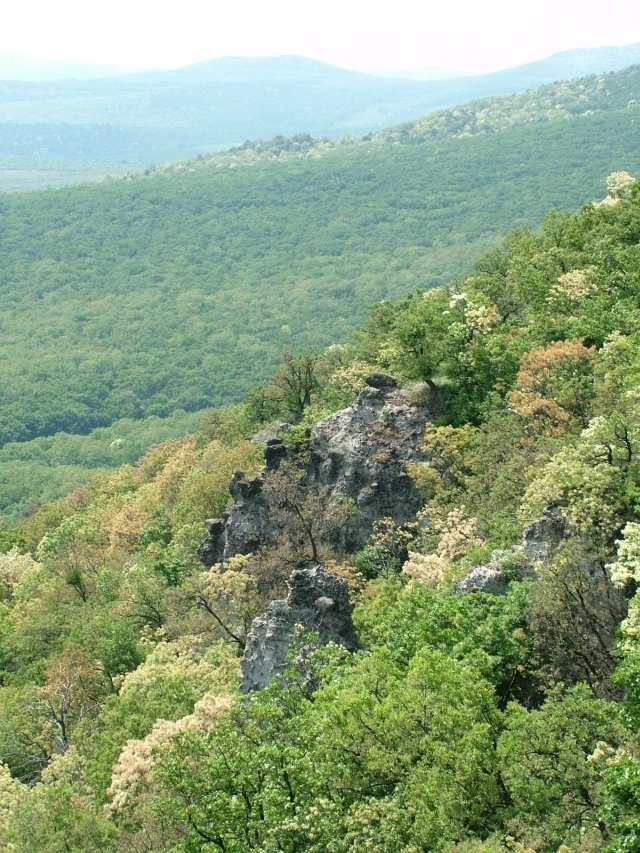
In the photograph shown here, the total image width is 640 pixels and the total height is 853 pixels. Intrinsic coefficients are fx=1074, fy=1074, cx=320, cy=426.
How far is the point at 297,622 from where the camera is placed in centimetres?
4088

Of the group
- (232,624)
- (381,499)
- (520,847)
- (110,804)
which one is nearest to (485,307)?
(381,499)

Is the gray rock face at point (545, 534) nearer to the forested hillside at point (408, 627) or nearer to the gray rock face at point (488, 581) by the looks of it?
the forested hillside at point (408, 627)

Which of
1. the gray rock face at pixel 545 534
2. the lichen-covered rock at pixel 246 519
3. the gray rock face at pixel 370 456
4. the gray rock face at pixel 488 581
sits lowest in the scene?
the lichen-covered rock at pixel 246 519

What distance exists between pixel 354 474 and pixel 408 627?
60.1 ft

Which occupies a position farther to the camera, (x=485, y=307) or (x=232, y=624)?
(x=485, y=307)

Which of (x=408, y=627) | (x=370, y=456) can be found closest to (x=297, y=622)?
(x=408, y=627)

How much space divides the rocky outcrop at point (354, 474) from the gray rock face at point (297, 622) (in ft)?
35.8

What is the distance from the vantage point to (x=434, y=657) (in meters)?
31.1

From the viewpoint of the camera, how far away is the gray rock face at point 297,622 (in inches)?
1588

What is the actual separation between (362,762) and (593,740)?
617cm

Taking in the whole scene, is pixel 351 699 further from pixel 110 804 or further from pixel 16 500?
pixel 16 500

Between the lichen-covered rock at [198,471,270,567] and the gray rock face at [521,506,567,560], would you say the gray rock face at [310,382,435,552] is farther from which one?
the gray rock face at [521,506,567,560]

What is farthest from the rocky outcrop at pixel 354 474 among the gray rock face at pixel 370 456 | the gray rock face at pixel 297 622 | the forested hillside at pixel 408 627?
the gray rock face at pixel 297 622

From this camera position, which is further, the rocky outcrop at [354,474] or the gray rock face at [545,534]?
the rocky outcrop at [354,474]
